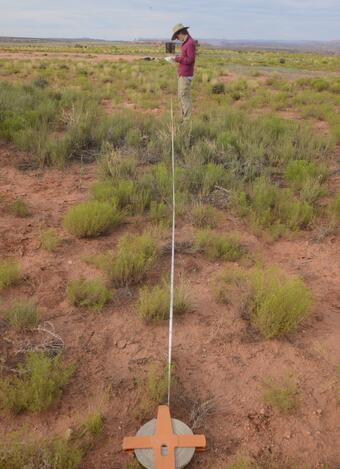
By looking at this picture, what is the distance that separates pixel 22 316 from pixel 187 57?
723 cm

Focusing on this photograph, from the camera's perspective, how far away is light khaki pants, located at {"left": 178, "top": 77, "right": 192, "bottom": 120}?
9219mm

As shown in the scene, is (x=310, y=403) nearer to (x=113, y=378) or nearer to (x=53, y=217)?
(x=113, y=378)

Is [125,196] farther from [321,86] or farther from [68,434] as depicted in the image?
[321,86]

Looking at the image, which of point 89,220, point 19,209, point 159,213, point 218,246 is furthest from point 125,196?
point 218,246

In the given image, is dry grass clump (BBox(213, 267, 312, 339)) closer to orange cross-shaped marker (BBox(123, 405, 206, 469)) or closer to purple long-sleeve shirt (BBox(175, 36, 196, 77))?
orange cross-shaped marker (BBox(123, 405, 206, 469))

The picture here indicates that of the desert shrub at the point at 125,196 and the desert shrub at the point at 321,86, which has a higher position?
the desert shrub at the point at 321,86

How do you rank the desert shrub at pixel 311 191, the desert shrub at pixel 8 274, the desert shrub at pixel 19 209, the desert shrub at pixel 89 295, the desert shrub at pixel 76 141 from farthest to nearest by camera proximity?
1. the desert shrub at pixel 76 141
2. the desert shrub at pixel 311 191
3. the desert shrub at pixel 19 209
4. the desert shrub at pixel 8 274
5. the desert shrub at pixel 89 295

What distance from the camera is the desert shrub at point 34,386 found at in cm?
266

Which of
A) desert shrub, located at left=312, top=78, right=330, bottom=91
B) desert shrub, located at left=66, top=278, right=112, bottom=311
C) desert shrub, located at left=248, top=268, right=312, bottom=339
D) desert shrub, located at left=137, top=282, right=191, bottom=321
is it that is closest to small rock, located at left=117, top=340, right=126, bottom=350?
desert shrub, located at left=137, top=282, right=191, bottom=321

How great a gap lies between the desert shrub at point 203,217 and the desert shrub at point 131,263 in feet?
3.24

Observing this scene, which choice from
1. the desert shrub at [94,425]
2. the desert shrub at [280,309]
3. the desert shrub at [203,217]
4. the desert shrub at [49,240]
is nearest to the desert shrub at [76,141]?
the desert shrub at [49,240]

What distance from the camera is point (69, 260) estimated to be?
4371 mm

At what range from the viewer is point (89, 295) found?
3.71 metres

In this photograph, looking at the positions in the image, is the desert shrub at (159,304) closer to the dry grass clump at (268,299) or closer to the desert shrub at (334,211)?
the dry grass clump at (268,299)
